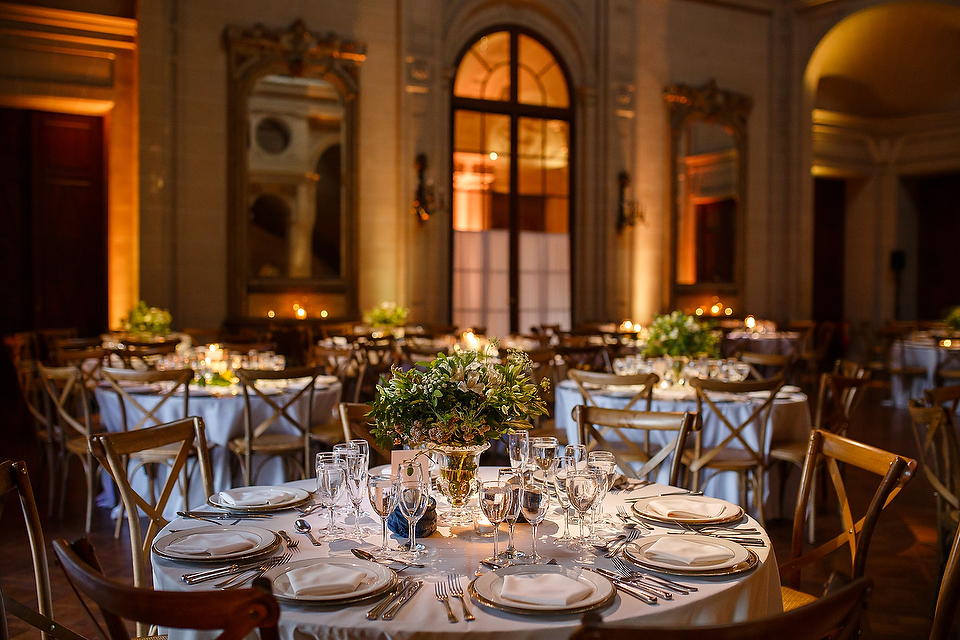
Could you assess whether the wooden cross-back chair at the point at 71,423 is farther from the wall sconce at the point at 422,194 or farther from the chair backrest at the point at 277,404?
the wall sconce at the point at 422,194

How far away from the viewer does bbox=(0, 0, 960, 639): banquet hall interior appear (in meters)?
9.84

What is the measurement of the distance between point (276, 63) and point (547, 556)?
9.75m

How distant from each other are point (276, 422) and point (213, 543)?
317 cm

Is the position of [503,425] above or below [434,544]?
above

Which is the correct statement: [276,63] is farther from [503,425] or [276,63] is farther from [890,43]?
[890,43]

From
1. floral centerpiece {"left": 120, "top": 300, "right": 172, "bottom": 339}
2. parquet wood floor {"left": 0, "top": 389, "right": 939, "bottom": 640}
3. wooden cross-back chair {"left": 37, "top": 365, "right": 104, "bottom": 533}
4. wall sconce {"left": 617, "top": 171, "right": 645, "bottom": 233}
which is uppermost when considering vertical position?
wall sconce {"left": 617, "top": 171, "right": 645, "bottom": 233}

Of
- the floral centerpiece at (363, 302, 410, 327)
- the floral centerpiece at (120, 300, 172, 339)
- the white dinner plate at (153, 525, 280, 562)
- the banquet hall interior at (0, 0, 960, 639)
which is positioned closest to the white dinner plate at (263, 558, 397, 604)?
the white dinner plate at (153, 525, 280, 562)

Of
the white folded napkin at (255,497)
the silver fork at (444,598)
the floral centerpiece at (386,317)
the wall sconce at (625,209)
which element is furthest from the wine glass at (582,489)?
the wall sconce at (625,209)

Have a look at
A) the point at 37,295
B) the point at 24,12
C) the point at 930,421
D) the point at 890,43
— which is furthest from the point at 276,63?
the point at 890,43

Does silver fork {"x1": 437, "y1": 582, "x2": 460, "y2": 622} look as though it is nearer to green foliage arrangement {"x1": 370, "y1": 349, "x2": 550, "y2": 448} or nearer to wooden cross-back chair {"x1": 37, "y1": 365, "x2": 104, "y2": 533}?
green foliage arrangement {"x1": 370, "y1": 349, "x2": 550, "y2": 448}

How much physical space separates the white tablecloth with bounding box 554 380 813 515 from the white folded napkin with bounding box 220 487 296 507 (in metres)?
2.47

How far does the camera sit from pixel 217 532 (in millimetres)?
2055

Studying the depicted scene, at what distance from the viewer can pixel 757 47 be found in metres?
14.0

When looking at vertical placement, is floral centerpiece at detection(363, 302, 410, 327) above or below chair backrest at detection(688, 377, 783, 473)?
above
